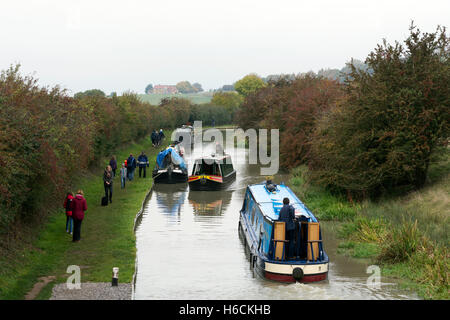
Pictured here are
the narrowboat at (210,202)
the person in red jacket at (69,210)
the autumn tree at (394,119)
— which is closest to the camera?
the person in red jacket at (69,210)

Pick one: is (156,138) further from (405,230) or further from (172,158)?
(405,230)

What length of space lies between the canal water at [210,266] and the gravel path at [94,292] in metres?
0.53

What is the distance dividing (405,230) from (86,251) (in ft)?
28.0

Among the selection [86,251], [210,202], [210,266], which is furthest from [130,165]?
[210,266]

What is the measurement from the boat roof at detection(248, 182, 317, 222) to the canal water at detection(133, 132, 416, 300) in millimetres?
1538

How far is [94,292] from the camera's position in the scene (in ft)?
39.6

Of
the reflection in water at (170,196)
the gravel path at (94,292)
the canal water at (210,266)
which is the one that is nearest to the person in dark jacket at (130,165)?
the reflection in water at (170,196)

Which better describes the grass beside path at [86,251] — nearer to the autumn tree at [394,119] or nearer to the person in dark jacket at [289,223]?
the person in dark jacket at [289,223]

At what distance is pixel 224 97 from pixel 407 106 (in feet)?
352

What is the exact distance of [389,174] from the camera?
21.8 meters

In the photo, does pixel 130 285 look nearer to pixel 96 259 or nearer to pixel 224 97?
pixel 96 259

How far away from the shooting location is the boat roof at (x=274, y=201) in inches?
604
